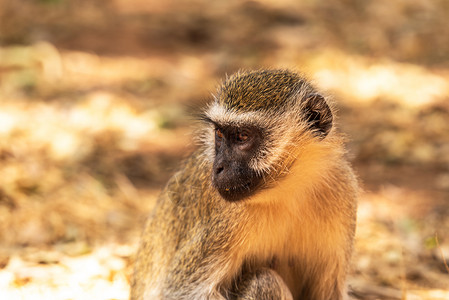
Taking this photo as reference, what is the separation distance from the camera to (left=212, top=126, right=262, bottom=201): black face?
3.87 metres

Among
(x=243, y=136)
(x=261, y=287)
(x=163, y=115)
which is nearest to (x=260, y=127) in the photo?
(x=243, y=136)

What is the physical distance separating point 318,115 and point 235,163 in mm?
658

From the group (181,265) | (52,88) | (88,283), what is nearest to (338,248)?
(181,265)

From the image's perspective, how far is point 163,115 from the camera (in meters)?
8.69

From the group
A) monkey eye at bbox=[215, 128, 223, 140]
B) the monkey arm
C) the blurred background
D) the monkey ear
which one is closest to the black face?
monkey eye at bbox=[215, 128, 223, 140]

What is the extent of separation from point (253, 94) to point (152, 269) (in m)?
1.51

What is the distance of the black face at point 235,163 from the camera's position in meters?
3.87

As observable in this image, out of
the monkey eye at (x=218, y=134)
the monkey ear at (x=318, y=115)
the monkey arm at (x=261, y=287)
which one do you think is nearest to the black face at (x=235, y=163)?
the monkey eye at (x=218, y=134)

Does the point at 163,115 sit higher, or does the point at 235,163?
the point at 163,115

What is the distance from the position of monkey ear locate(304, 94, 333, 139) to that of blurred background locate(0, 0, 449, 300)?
0.44 metres

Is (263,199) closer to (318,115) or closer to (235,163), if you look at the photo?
(235,163)

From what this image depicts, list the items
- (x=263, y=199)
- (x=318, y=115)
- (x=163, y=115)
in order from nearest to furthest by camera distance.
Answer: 1. (x=263, y=199)
2. (x=318, y=115)
3. (x=163, y=115)

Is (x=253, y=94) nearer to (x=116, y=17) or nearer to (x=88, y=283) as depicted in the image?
(x=88, y=283)

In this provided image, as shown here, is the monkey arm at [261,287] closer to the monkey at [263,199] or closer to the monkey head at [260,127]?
the monkey at [263,199]
